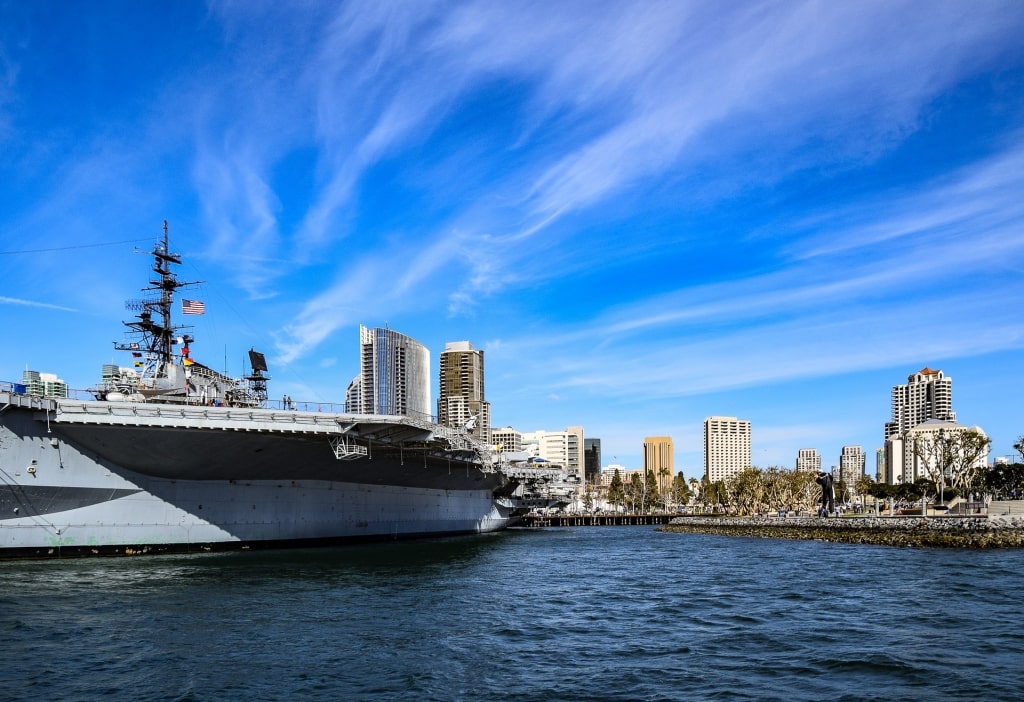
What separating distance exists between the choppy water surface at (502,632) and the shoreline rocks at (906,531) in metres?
11.4

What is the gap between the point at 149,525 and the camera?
32781 mm

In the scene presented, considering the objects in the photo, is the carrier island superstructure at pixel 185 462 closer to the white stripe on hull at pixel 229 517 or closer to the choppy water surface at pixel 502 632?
the white stripe on hull at pixel 229 517

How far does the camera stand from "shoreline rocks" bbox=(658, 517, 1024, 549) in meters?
41.2

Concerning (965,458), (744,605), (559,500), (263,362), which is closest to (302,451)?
(263,362)

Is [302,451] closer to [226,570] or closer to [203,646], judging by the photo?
[226,570]

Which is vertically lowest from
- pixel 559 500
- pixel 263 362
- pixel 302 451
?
pixel 559 500

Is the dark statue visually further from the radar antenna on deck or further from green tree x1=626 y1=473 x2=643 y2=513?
green tree x1=626 y1=473 x2=643 y2=513

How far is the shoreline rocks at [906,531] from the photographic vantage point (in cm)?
4122

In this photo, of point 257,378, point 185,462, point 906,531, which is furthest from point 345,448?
point 906,531

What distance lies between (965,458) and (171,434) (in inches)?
2398

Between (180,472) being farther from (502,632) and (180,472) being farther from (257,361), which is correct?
(502,632)

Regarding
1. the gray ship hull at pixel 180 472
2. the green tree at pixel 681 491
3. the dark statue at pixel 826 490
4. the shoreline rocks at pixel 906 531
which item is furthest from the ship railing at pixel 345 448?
the green tree at pixel 681 491

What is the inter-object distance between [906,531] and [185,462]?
4157 cm

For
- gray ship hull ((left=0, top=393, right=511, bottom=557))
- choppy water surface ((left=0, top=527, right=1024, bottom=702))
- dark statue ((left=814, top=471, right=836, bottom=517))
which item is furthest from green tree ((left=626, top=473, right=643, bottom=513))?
choppy water surface ((left=0, top=527, right=1024, bottom=702))
